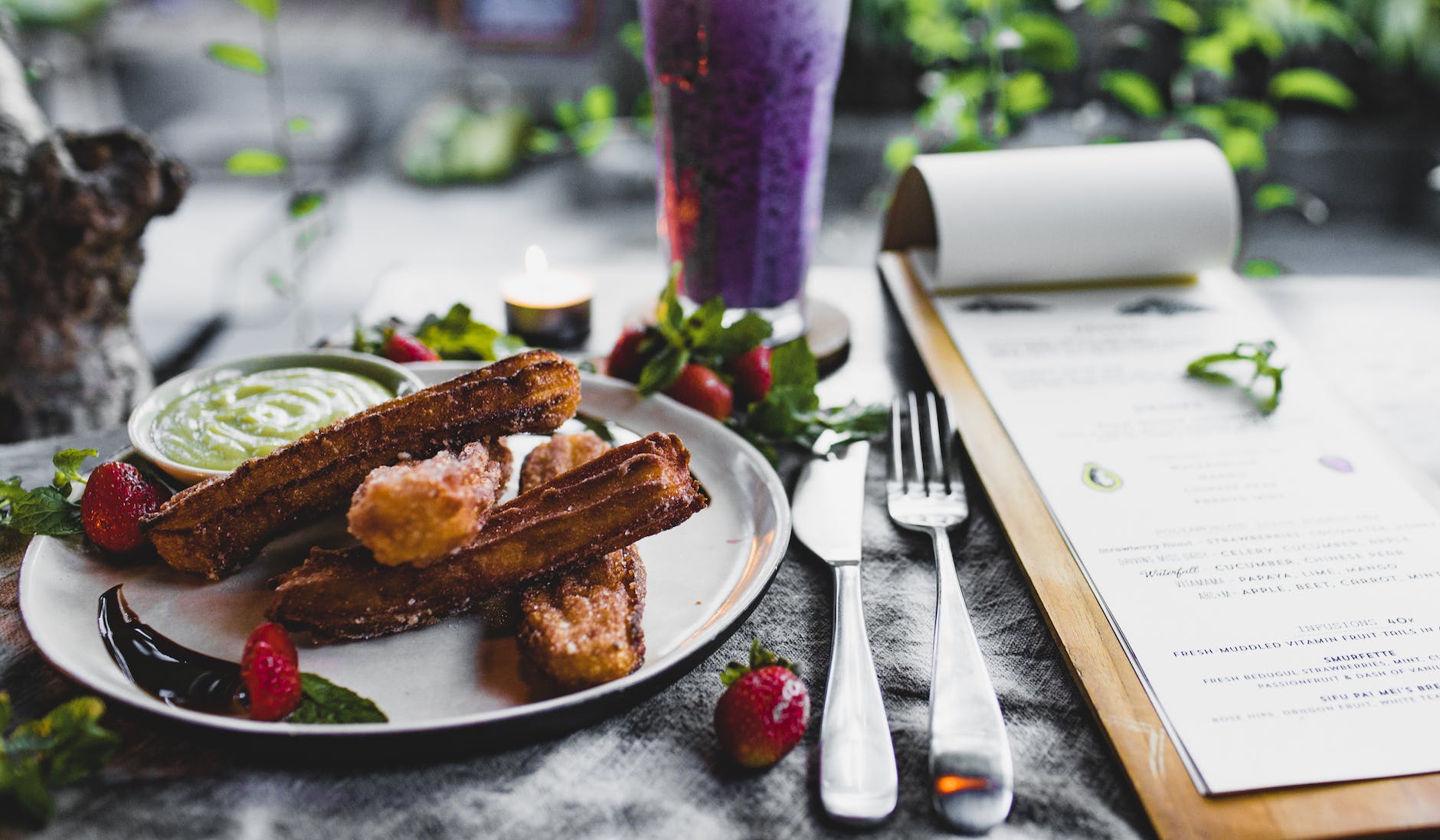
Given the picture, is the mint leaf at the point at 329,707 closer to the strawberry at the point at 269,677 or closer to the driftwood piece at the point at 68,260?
the strawberry at the point at 269,677

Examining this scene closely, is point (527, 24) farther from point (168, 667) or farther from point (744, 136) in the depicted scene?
point (168, 667)

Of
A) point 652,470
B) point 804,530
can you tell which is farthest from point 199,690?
point 804,530

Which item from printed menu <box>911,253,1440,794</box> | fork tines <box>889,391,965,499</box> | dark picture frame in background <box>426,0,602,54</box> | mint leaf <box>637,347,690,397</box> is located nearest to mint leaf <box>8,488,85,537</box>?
mint leaf <box>637,347,690,397</box>

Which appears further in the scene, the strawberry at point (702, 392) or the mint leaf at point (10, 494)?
the strawberry at point (702, 392)

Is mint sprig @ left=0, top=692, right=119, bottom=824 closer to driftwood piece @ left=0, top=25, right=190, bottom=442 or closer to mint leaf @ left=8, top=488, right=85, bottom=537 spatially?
mint leaf @ left=8, top=488, right=85, bottom=537

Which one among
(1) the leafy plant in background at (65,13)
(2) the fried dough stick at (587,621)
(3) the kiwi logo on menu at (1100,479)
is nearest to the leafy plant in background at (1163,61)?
(3) the kiwi logo on menu at (1100,479)

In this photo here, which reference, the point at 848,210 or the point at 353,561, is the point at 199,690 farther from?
the point at 848,210

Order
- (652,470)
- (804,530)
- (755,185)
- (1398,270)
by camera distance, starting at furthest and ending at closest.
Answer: (1398,270)
(755,185)
(804,530)
(652,470)
